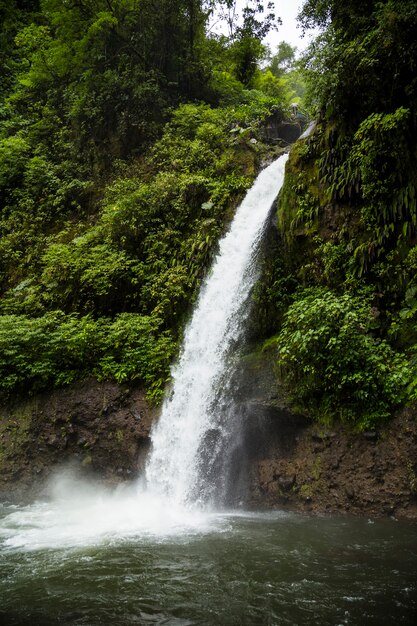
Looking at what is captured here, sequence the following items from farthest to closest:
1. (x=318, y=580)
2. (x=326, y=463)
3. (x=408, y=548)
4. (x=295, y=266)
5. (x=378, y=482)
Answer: (x=295, y=266) → (x=326, y=463) → (x=378, y=482) → (x=408, y=548) → (x=318, y=580)

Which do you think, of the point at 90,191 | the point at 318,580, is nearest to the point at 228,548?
the point at 318,580

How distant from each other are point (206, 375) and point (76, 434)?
10.5 feet

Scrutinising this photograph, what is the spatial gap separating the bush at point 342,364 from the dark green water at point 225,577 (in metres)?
1.70

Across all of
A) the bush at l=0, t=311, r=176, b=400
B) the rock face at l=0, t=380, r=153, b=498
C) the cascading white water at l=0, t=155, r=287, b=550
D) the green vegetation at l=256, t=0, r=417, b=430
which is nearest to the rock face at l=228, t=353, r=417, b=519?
the green vegetation at l=256, t=0, r=417, b=430

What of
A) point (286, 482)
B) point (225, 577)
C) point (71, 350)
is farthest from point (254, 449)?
point (71, 350)

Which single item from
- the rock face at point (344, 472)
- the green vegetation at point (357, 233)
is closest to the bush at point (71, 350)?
→ the green vegetation at point (357, 233)

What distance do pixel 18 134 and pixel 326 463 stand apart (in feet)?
55.5

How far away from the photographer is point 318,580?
4.21 m

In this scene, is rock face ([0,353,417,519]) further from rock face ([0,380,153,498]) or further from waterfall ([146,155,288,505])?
waterfall ([146,155,288,505])

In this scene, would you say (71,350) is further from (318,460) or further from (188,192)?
(318,460)

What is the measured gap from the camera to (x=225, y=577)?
173 inches

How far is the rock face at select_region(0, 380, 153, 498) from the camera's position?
875 cm

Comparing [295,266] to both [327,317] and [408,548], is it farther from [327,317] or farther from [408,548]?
[408,548]

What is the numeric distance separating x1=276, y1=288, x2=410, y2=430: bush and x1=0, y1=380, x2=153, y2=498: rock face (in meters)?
3.48
